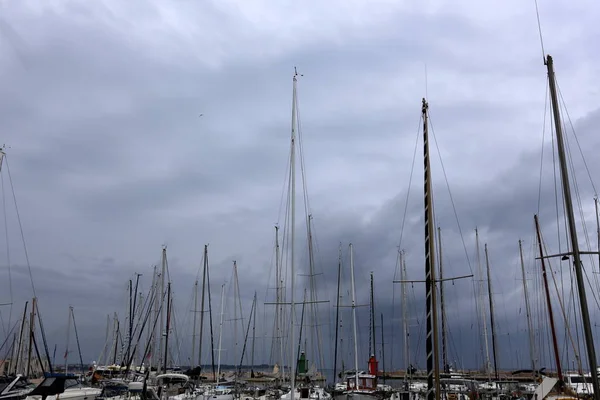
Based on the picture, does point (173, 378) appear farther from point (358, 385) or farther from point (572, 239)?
point (572, 239)

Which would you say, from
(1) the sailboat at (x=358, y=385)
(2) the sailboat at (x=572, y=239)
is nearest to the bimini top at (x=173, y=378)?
(1) the sailboat at (x=358, y=385)

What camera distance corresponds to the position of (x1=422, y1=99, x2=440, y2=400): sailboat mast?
17.3m

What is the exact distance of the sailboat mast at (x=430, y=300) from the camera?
1730 cm

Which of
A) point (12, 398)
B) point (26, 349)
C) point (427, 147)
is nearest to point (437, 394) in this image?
point (427, 147)

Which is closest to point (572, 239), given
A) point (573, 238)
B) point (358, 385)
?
point (573, 238)

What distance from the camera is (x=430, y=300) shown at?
708 inches

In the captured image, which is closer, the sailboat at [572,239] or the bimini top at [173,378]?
the sailboat at [572,239]

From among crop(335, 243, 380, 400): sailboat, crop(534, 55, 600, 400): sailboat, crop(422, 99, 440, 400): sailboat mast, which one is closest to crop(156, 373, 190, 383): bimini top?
crop(335, 243, 380, 400): sailboat

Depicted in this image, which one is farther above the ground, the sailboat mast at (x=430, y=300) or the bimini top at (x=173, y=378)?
the sailboat mast at (x=430, y=300)

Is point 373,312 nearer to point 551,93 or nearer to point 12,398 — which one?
point 12,398

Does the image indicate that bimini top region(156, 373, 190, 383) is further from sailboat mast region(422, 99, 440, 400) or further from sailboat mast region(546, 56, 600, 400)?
sailboat mast region(546, 56, 600, 400)

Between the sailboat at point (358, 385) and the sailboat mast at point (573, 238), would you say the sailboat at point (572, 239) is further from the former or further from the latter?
the sailboat at point (358, 385)

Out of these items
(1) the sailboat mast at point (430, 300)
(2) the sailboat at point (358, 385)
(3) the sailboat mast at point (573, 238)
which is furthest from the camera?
(2) the sailboat at point (358, 385)

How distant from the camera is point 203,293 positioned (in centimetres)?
5284
